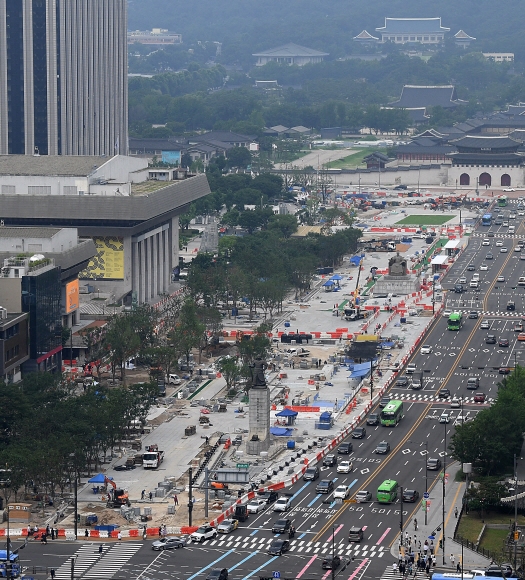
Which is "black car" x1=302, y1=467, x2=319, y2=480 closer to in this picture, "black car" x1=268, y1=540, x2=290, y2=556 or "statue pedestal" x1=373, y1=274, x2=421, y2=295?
"black car" x1=268, y1=540, x2=290, y2=556

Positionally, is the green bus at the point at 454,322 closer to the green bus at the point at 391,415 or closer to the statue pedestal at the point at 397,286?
the statue pedestal at the point at 397,286

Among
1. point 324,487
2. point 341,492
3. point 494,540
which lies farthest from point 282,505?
point 494,540

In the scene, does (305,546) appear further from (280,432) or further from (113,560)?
(280,432)

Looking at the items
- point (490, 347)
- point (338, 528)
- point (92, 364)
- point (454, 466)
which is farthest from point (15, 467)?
point (490, 347)

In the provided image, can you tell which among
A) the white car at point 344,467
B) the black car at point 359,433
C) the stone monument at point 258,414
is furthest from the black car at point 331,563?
the black car at point 359,433

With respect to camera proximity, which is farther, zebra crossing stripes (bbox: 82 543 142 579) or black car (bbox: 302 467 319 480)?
black car (bbox: 302 467 319 480)

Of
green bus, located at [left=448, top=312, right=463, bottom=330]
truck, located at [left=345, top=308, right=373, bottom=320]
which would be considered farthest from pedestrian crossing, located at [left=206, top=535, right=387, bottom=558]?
truck, located at [left=345, top=308, right=373, bottom=320]
